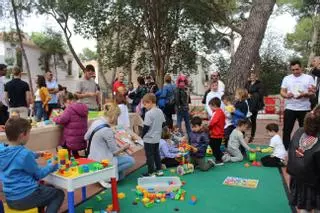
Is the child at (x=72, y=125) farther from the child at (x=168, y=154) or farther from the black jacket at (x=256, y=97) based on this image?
the black jacket at (x=256, y=97)

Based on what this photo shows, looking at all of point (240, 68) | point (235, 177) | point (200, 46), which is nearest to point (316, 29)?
point (200, 46)

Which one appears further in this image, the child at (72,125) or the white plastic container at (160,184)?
the child at (72,125)

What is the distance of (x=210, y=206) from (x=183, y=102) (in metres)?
4.62

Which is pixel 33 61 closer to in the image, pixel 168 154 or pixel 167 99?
pixel 167 99

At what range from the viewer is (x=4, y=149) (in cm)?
362

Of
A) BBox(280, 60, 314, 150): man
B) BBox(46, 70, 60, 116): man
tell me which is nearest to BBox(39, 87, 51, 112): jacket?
BBox(46, 70, 60, 116): man

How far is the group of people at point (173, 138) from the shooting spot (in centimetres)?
352

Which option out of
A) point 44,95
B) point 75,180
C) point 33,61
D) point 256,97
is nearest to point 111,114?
point 75,180

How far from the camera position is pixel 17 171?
141 inches

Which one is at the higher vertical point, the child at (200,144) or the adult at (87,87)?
the adult at (87,87)

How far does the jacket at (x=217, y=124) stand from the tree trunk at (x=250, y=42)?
3.30 meters

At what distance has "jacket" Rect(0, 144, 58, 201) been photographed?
11.7 ft

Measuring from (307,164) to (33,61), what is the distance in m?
40.4

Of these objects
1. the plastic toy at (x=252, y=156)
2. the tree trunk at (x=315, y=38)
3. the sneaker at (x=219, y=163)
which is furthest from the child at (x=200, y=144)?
the tree trunk at (x=315, y=38)
